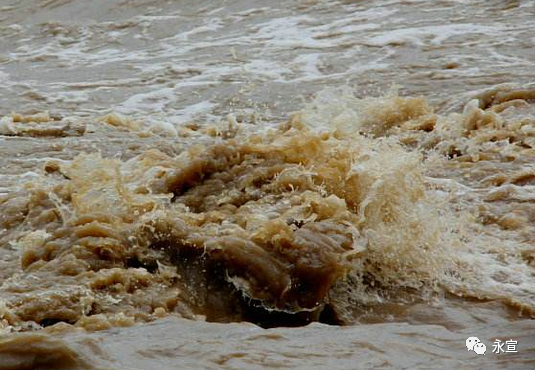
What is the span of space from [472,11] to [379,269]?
23.6 ft

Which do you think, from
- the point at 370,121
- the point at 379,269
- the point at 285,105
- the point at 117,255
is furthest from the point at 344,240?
the point at 285,105

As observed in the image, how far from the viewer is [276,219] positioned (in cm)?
463

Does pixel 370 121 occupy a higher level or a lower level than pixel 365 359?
lower

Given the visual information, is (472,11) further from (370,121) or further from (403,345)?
(403,345)

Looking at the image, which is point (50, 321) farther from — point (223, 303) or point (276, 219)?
point (276, 219)

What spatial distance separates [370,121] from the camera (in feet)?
23.8

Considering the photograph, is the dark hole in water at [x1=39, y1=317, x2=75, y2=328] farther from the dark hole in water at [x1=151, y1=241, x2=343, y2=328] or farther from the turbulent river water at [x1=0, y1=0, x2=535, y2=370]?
the dark hole in water at [x1=151, y1=241, x2=343, y2=328]

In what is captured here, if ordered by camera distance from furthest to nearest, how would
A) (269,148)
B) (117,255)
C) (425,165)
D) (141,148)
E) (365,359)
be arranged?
(141,148)
(425,165)
(269,148)
(117,255)
(365,359)

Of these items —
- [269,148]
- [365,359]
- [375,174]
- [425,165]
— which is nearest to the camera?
[365,359]

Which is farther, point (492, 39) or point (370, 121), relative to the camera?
point (492, 39)

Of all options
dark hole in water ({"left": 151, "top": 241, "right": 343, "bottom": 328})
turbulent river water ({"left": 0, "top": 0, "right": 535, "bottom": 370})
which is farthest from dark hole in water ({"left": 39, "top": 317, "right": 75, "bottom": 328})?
dark hole in water ({"left": 151, "top": 241, "right": 343, "bottom": 328})

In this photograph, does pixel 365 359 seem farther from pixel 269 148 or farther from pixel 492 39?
pixel 492 39

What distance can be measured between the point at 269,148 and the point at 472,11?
20.8 ft

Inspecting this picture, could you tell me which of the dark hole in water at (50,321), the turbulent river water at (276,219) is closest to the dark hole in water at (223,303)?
the turbulent river water at (276,219)
